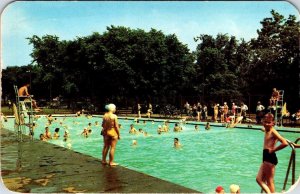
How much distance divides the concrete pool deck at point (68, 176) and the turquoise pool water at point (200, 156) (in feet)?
12.3

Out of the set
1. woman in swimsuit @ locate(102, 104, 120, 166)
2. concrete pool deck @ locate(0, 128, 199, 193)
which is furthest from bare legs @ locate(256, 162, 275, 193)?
woman in swimsuit @ locate(102, 104, 120, 166)

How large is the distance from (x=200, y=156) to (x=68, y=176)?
957cm

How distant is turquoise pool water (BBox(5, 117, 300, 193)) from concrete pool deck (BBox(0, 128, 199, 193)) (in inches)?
147

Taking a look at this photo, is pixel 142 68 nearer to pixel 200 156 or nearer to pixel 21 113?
pixel 200 156

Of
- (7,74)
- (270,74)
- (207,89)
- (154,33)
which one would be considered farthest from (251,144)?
(7,74)

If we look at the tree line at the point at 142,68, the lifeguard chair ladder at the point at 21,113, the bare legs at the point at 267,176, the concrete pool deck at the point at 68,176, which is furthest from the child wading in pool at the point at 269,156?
the tree line at the point at 142,68

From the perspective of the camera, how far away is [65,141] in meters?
19.8

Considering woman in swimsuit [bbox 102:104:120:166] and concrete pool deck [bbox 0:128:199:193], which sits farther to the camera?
woman in swimsuit [bbox 102:104:120:166]

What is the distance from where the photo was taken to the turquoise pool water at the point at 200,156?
12.3 metres

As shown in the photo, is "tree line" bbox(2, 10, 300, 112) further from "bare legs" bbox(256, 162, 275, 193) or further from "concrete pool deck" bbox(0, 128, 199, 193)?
"bare legs" bbox(256, 162, 275, 193)

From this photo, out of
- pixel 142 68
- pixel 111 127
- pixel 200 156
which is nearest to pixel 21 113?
pixel 111 127

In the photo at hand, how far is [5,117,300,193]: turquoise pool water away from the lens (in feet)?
40.5

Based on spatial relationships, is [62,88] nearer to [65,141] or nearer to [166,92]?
[166,92]

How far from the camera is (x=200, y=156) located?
1669 cm
